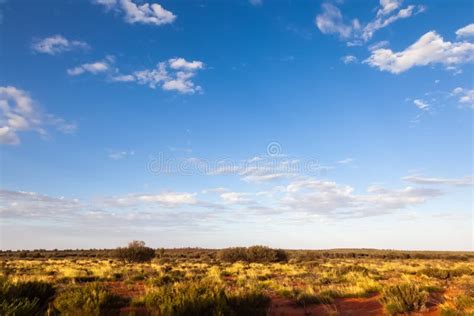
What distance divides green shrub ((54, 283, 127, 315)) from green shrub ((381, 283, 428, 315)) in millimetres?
7216

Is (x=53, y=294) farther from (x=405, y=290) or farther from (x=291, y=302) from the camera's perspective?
(x=405, y=290)

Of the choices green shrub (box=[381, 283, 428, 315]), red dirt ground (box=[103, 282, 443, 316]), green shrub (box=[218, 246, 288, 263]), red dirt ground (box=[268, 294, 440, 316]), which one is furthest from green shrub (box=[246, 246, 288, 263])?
green shrub (box=[381, 283, 428, 315])

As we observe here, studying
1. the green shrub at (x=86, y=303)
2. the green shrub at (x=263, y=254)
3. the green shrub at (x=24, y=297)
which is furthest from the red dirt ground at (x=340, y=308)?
the green shrub at (x=263, y=254)

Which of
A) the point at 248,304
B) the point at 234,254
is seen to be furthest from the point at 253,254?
the point at 248,304

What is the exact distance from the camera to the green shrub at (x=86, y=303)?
8.00 meters

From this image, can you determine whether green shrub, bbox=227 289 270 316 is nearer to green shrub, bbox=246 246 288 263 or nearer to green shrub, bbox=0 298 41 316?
green shrub, bbox=0 298 41 316

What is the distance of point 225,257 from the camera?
41.8 metres

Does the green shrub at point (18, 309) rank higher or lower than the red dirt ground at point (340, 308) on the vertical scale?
higher

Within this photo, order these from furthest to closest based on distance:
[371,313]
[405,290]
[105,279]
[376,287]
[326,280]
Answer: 1. [105,279]
2. [326,280]
3. [376,287]
4. [405,290]
5. [371,313]

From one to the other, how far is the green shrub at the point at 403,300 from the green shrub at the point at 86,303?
7216 millimetres

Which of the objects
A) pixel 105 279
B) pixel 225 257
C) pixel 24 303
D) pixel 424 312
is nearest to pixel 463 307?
pixel 424 312

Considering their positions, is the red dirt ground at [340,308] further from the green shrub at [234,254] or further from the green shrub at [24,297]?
the green shrub at [234,254]

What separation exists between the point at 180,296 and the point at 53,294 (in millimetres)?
4716

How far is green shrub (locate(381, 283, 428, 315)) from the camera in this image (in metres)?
10.7
